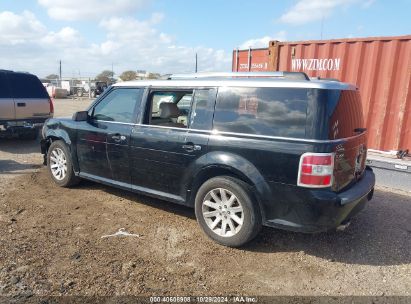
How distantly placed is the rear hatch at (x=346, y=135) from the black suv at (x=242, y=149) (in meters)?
0.01

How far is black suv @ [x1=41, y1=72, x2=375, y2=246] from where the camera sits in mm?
3361

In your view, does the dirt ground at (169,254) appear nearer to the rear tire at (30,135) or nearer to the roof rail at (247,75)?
the roof rail at (247,75)

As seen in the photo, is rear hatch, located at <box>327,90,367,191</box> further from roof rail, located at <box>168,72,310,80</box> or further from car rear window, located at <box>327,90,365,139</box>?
roof rail, located at <box>168,72,310,80</box>

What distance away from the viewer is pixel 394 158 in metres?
6.17

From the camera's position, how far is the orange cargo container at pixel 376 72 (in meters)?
6.23

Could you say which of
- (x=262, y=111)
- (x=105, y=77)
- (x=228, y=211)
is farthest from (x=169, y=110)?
(x=105, y=77)

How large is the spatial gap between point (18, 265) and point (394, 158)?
5790 millimetres

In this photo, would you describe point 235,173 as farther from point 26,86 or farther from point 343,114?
point 26,86

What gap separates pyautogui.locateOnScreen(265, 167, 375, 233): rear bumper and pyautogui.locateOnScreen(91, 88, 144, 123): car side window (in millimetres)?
2268

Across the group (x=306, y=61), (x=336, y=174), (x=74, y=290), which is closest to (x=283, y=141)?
(x=336, y=174)

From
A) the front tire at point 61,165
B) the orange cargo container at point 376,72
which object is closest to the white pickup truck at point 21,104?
the front tire at point 61,165

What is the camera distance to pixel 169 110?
475 centimetres

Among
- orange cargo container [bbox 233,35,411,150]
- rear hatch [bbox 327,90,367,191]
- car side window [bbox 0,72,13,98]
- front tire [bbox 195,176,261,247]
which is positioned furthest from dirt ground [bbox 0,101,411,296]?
car side window [bbox 0,72,13,98]

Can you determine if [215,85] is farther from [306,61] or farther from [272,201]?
[306,61]
